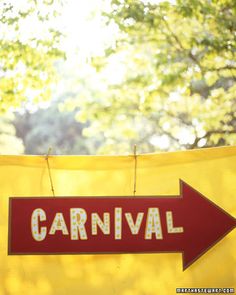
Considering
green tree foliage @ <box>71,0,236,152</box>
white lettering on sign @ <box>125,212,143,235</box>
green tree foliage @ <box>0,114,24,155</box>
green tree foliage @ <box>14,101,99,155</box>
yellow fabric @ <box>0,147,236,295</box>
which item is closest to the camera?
yellow fabric @ <box>0,147,236,295</box>

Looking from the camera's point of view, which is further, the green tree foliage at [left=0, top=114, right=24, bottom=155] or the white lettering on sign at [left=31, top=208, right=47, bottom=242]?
the green tree foliage at [left=0, top=114, right=24, bottom=155]

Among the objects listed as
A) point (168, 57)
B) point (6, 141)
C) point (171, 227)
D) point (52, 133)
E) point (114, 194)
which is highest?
point (52, 133)

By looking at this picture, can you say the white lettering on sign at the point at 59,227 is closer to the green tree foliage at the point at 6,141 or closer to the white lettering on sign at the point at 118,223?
the white lettering on sign at the point at 118,223

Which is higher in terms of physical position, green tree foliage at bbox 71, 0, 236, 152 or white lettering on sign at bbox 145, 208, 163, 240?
green tree foliage at bbox 71, 0, 236, 152

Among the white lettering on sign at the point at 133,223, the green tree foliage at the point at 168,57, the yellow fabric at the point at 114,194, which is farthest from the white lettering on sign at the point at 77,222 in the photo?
the green tree foliage at the point at 168,57

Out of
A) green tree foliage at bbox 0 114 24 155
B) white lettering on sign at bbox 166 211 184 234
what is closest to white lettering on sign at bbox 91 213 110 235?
white lettering on sign at bbox 166 211 184 234

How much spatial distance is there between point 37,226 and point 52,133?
40.0 meters

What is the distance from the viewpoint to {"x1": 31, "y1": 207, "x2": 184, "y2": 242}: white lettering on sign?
618 centimetres

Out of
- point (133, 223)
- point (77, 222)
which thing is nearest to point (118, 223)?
point (133, 223)

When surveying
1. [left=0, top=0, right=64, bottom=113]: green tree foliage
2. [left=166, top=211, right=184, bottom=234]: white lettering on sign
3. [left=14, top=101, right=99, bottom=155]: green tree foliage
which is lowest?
[left=166, top=211, right=184, bottom=234]: white lettering on sign

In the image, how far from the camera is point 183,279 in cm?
613

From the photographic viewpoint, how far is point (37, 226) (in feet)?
20.3

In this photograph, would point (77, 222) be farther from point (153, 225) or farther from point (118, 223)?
point (153, 225)

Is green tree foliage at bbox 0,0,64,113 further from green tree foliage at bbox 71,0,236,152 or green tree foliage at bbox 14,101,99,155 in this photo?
green tree foliage at bbox 14,101,99,155
